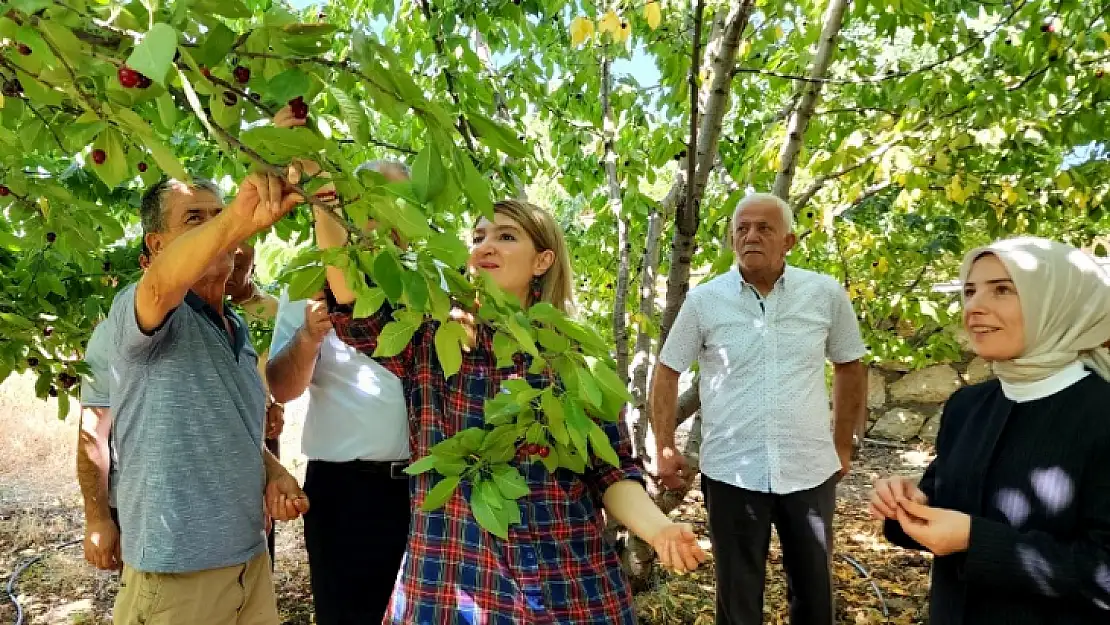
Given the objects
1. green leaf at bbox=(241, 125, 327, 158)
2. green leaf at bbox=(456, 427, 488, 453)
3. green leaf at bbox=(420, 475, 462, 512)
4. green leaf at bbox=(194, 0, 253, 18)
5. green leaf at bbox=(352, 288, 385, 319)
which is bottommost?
green leaf at bbox=(420, 475, 462, 512)

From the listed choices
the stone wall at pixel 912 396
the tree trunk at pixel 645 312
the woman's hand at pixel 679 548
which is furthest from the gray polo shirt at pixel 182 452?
the stone wall at pixel 912 396

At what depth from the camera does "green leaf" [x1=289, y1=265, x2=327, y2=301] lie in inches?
43.2

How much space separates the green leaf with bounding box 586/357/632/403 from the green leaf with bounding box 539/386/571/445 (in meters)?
0.08

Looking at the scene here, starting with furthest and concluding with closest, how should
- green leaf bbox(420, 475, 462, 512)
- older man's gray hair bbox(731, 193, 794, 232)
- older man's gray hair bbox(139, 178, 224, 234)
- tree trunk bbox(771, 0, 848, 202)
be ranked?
tree trunk bbox(771, 0, 848, 202), older man's gray hair bbox(731, 193, 794, 232), older man's gray hair bbox(139, 178, 224, 234), green leaf bbox(420, 475, 462, 512)

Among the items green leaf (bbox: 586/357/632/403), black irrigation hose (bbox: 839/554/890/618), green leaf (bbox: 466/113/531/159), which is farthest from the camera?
black irrigation hose (bbox: 839/554/890/618)

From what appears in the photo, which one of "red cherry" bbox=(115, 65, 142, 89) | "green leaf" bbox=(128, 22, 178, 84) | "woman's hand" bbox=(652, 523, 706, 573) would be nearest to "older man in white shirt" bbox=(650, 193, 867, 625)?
"woman's hand" bbox=(652, 523, 706, 573)

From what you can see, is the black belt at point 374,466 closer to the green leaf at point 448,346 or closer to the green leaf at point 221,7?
the green leaf at point 448,346

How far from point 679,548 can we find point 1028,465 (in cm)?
75

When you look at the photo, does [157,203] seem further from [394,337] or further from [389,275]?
[389,275]

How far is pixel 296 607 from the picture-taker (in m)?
3.85

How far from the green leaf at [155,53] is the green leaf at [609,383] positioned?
73 cm

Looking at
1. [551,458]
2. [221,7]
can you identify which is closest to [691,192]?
[551,458]

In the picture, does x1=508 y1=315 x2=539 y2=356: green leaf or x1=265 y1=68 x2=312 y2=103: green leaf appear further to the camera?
x1=508 y1=315 x2=539 y2=356: green leaf

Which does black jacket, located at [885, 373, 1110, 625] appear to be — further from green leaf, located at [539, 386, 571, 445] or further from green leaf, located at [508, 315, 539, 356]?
green leaf, located at [508, 315, 539, 356]
